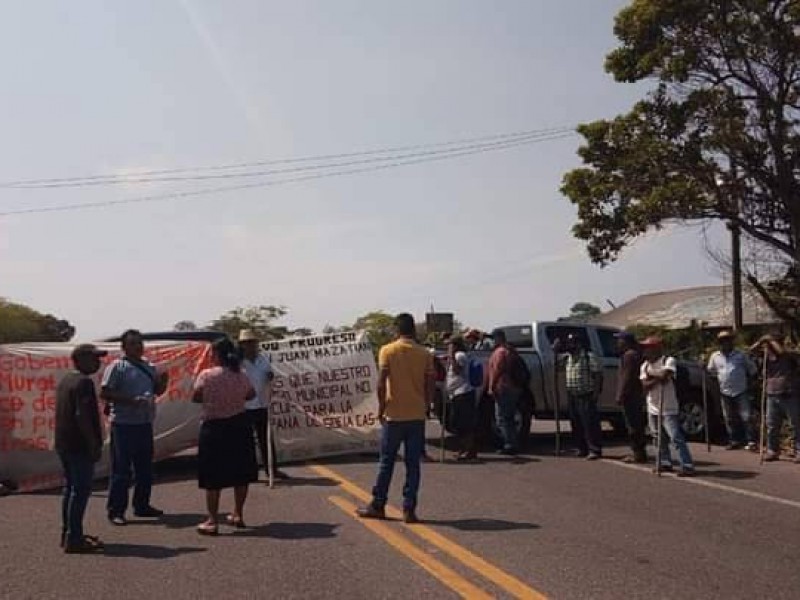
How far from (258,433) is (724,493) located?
5.30 meters

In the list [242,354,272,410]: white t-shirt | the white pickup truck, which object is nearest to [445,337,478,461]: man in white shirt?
the white pickup truck

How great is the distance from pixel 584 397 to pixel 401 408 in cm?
520

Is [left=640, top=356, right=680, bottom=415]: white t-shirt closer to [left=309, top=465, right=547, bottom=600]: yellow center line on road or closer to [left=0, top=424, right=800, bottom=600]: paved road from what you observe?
[left=0, top=424, right=800, bottom=600]: paved road

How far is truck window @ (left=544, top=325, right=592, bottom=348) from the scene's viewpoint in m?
15.6

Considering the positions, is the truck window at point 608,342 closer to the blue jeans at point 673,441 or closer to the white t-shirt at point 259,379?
the blue jeans at point 673,441

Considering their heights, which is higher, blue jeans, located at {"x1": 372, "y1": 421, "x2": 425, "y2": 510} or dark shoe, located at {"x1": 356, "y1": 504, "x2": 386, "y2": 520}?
blue jeans, located at {"x1": 372, "y1": 421, "x2": 425, "y2": 510}

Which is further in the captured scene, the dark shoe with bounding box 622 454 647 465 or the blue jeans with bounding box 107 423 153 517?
the dark shoe with bounding box 622 454 647 465

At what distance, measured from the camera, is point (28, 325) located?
240ft

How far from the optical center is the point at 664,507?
9.62 m

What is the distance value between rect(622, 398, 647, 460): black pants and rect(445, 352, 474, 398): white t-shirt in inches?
84.7

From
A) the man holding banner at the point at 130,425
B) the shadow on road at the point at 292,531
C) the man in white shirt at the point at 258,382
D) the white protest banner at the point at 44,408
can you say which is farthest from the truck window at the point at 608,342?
the man holding banner at the point at 130,425

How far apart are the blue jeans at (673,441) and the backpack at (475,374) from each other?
260 centimetres

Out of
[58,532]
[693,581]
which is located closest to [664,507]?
[693,581]

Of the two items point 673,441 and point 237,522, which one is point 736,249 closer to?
point 673,441
